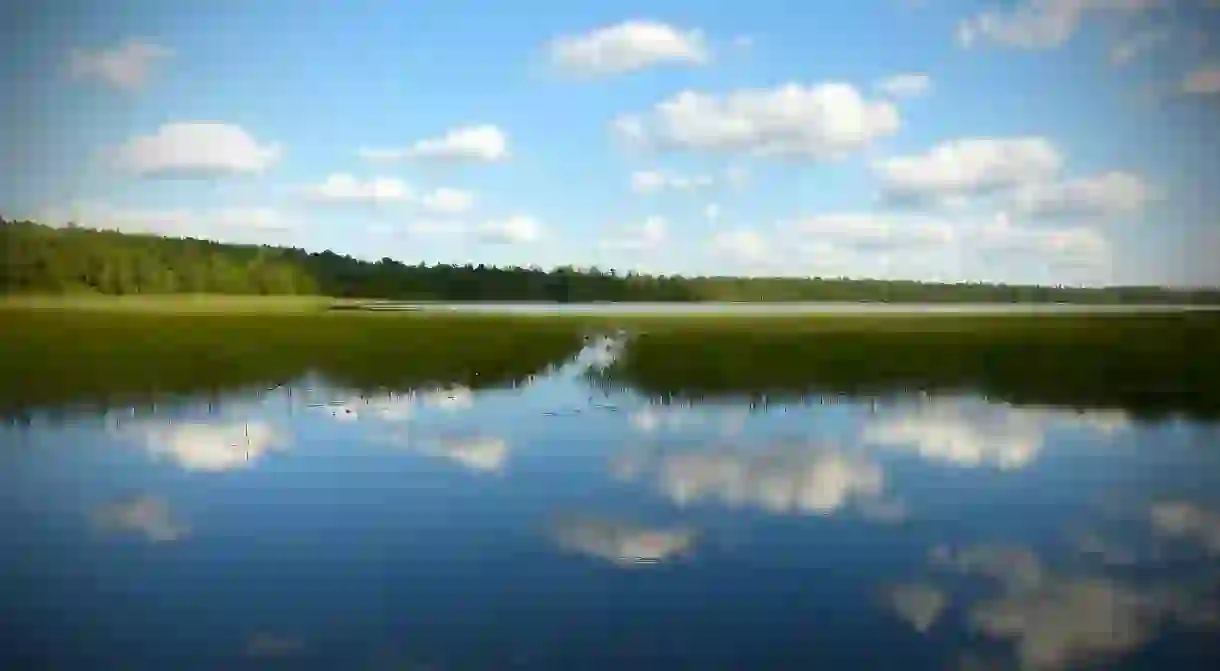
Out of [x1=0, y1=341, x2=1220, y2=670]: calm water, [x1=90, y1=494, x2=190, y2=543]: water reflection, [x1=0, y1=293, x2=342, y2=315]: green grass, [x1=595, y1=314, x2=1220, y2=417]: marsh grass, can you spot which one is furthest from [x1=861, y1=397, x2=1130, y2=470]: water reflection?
[x1=0, y1=293, x2=342, y2=315]: green grass

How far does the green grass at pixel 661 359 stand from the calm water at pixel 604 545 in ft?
17.4

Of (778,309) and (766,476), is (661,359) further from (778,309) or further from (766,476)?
(778,309)

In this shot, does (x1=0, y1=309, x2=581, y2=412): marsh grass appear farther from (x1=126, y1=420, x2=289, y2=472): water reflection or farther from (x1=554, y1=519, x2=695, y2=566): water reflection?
(x1=554, y1=519, x2=695, y2=566): water reflection

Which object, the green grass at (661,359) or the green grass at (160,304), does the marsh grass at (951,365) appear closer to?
the green grass at (661,359)

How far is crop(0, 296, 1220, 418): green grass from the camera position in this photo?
23.2m

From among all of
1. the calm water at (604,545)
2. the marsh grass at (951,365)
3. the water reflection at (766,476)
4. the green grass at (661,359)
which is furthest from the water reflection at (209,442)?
the marsh grass at (951,365)

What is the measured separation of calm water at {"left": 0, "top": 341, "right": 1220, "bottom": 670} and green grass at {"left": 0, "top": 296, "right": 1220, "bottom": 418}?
17.4 feet

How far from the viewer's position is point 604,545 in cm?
1046

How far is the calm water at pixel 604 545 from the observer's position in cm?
782

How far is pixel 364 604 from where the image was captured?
28.6ft

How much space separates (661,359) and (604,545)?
2135cm

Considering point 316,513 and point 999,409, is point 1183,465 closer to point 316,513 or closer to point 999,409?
point 999,409

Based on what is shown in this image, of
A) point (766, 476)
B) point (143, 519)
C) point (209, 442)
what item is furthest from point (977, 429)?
point (143, 519)

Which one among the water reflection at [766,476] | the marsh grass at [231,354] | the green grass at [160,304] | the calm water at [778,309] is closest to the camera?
the water reflection at [766,476]
